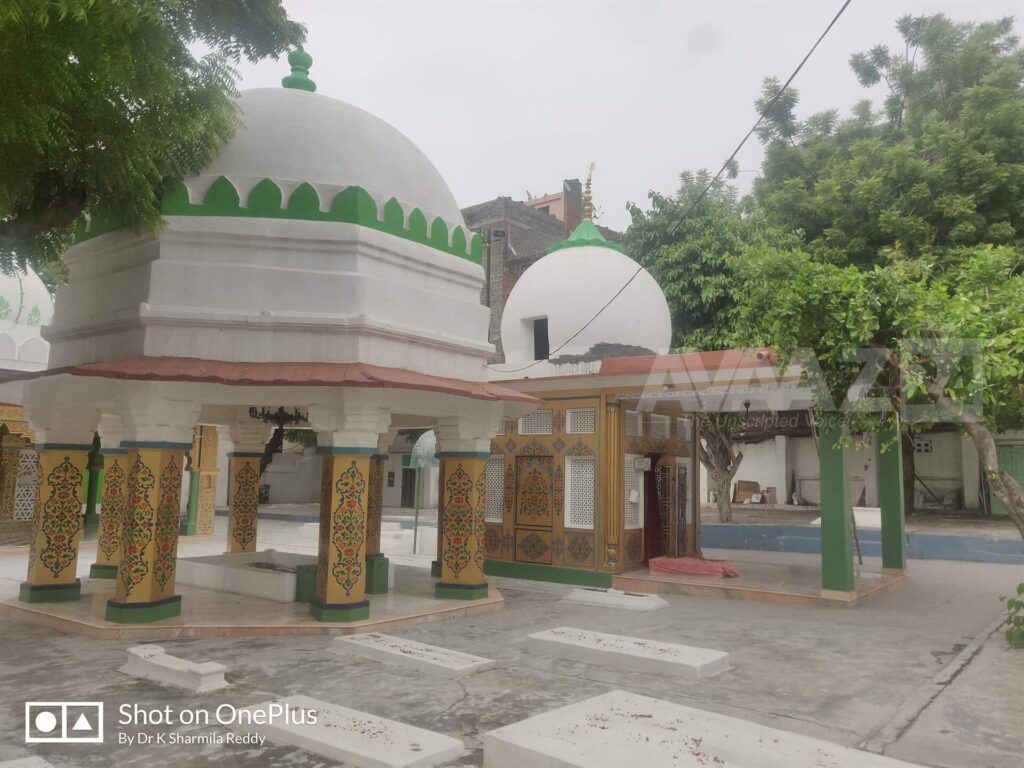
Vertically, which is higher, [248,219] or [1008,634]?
[248,219]

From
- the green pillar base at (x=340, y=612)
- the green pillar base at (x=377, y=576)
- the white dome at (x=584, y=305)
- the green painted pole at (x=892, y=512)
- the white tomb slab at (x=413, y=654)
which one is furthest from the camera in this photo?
the white dome at (x=584, y=305)

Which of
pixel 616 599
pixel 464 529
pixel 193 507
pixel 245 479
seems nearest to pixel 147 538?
pixel 464 529

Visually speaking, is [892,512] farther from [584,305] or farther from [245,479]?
[245,479]

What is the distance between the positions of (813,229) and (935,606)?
12426 millimetres

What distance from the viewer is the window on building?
46.0 ft

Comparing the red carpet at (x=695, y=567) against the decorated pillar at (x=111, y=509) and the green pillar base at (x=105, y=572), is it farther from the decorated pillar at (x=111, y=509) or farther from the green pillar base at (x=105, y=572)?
the green pillar base at (x=105, y=572)

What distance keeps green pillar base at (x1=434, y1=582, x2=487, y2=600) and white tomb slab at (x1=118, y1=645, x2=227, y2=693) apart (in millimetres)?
3934

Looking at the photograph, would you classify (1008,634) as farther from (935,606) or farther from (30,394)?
(30,394)

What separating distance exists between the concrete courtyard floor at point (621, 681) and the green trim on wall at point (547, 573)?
184 centimetres

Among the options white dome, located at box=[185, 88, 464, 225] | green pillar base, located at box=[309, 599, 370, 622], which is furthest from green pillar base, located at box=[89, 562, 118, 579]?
white dome, located at box=[185, 88, 464, 225]

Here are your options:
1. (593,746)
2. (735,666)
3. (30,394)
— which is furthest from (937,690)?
(30,394)

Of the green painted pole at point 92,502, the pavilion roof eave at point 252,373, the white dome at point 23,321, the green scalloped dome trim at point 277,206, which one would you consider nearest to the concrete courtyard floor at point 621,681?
the pavilion roof eave at point 252,373

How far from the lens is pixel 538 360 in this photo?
13.6 meters

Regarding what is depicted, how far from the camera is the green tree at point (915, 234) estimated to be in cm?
750
